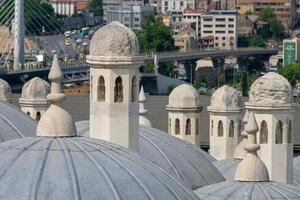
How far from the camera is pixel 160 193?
2275cm

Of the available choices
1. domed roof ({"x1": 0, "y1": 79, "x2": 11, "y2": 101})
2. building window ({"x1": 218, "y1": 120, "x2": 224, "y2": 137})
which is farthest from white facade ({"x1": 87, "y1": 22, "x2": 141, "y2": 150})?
building window ({"x1": 218, "y1": 120, "x2": 224, "y2": 137})

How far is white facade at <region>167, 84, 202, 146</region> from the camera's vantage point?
43125mm

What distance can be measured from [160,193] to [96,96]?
825 cm

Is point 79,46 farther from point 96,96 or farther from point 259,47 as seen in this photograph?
point 96,96

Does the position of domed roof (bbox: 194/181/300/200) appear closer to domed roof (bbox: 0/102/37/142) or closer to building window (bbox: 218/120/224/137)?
domed roof (bbox: 0/102/37/142)

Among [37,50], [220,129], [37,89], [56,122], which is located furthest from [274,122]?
[37,50]

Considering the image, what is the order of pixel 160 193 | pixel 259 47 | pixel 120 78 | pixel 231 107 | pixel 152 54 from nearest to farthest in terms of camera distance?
pixel 160 193
pixel 120 78
pixel 231 107
pixel 152 54
pixel 259 47

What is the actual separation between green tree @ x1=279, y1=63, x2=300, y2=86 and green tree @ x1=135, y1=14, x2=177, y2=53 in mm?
16526

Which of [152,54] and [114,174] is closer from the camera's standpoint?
[114,174]

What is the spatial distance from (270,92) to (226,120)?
902cm

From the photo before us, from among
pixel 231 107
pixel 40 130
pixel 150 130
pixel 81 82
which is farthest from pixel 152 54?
pixel 40 130

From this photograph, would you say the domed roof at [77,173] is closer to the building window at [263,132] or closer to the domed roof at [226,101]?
the building window at [263,132]

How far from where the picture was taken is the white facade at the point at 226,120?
145 ft

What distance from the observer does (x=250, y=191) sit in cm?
2905
